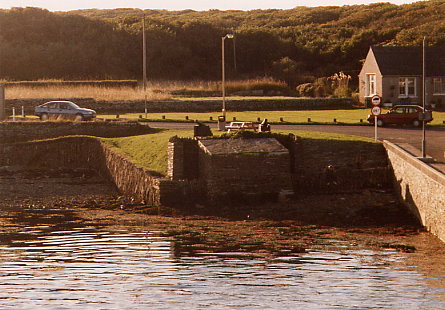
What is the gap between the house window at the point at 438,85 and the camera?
66312 mm

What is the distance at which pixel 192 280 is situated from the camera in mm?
21266

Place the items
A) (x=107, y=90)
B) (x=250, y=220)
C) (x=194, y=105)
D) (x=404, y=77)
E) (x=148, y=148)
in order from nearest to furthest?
(x=250, y=220) < (x=148, y=148) < (x=194, y=105) < (x=404, y=77) < (x=107, y=90)

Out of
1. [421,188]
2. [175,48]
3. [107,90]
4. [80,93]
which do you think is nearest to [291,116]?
[107,90]

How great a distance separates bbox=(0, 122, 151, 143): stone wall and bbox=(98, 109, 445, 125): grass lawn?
22.7ft

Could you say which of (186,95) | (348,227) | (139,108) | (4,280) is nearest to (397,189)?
(348,227)

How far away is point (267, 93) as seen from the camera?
257ft

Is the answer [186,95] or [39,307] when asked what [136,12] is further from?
[39,307]

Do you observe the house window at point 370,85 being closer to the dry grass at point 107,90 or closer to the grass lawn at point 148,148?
the dry grass at point 107,90

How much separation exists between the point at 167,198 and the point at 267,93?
45.7 meters

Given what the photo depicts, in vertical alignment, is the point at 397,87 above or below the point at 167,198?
above

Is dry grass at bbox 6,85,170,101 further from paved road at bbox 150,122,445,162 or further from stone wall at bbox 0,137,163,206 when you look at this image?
stone wall at bbox 0,137,163,206

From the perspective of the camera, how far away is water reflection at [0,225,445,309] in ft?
62.6

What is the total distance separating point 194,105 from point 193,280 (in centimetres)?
4330

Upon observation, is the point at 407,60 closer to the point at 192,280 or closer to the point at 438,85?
the point at 438,85
